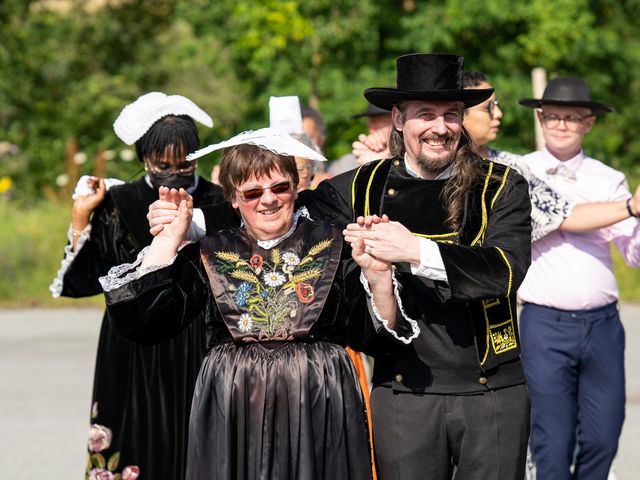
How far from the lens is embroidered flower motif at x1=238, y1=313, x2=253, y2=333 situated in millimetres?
3619

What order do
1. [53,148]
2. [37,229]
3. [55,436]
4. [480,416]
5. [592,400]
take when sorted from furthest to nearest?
[53,148] < [37,229] < [55,436] < [592,400] < [480,416]

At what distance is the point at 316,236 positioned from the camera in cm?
373

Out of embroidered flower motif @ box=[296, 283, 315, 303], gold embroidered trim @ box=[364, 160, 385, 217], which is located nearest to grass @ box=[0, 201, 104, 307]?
gold embroidered trim @ box=[364, 160, 385, 217]

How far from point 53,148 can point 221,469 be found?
22.2m

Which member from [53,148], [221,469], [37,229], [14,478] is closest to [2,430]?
[14,478]

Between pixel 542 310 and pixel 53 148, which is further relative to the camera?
pixel 53 148

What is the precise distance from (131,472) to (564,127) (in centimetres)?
251

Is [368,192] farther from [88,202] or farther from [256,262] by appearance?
[88,202]

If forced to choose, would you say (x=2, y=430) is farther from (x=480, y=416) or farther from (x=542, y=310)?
(x=480, y=416)

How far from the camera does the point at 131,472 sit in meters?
4.85

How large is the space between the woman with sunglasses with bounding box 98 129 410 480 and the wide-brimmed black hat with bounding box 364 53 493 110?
411 millimetres

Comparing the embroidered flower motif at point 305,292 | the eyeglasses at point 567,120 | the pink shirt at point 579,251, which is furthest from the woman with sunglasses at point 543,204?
the embroidered flower motif at point 305,292

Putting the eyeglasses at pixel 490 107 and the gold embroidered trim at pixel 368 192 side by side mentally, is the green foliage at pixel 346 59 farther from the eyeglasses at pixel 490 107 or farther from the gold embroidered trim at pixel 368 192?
the gold embroidered trim at pixel 368 192

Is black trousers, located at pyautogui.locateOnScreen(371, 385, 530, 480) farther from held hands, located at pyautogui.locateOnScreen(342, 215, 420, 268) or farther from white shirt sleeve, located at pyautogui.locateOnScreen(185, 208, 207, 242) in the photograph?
white shirt sleeve, located at pyautogui.locateOnScreen(185, 208, 207, 242)
